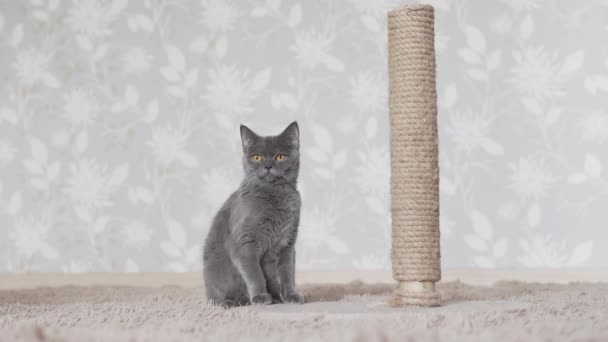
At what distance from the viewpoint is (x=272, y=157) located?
59.5 inches

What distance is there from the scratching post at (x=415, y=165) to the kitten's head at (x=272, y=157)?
10.1 inches

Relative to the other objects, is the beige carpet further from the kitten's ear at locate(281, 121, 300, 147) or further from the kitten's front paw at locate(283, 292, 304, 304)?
the kitten's ear at locate(281, 121, 300, 147)

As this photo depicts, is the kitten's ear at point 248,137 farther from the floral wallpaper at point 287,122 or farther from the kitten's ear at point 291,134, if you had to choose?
the floral wallpaper at point 287,122

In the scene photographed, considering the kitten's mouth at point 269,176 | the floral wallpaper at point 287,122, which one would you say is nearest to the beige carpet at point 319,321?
the kitten's mouth at point 269,176

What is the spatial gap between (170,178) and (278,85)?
499 millimetres

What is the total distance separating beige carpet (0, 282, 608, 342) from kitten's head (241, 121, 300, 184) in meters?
0.29

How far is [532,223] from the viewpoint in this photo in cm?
228

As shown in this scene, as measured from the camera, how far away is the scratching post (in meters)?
1.37

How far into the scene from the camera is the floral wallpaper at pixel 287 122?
229cm

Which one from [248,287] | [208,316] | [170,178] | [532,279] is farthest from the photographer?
[170,178]

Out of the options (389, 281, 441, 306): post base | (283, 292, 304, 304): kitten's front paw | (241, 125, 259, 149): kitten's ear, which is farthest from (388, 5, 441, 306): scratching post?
(241, 125, 259, 149): kitten's ear

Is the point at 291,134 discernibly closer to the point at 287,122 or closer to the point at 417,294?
the point at 417,294

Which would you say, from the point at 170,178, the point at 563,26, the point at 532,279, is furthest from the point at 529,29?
the point at 170,178

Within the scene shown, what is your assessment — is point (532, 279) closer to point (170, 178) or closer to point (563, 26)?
point (563, 26)
